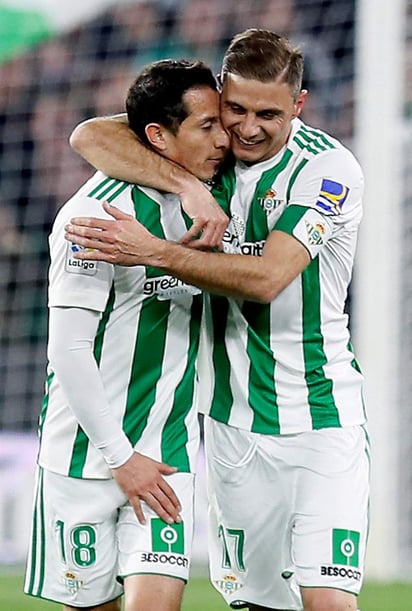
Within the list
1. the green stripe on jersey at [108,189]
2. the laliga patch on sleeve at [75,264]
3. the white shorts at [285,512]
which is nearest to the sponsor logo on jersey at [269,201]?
the green stripe on jersey at [108,189]

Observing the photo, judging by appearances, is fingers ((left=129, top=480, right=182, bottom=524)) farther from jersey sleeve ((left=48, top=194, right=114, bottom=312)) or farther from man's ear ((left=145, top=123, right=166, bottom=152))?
man's ear ((left=145, top=123, right=166, bottom=152))

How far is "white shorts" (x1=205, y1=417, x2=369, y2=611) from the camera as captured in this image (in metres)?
3.59

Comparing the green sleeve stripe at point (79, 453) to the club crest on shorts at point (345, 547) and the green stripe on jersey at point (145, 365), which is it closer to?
the green stripe on jersey at point (145, 365)

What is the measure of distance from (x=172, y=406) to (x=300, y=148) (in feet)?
2.46

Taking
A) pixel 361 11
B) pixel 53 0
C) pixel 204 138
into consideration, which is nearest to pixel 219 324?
pixel 204 138

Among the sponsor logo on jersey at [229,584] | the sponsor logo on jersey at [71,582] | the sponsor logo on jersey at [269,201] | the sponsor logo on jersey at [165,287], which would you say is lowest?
the sponsor logo on jersey at [229,584]

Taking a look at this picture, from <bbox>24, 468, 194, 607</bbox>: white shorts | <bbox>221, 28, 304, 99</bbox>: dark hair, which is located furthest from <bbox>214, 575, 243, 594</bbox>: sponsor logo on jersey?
<bbox>221, 28, 304, 99</bbox>: dark hair

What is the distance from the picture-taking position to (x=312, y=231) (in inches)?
139

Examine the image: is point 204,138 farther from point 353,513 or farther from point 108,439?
point 353,513

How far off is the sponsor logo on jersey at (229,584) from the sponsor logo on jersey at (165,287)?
0.83m

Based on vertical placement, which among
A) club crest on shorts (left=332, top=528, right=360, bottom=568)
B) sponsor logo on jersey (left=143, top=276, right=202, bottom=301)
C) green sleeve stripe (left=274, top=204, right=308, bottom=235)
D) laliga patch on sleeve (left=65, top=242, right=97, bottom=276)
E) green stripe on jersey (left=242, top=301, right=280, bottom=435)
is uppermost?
green sleeve stripe (left=274, top=204, right=308, bottom=235)

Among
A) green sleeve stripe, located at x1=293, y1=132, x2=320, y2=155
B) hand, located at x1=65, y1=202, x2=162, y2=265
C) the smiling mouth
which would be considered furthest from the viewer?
green sleeve stripe, located at x1=293, y1=132, x2=320, y2=155

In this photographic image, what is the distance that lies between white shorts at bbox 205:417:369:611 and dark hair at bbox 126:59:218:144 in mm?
846

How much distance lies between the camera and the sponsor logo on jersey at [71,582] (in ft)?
12.0
